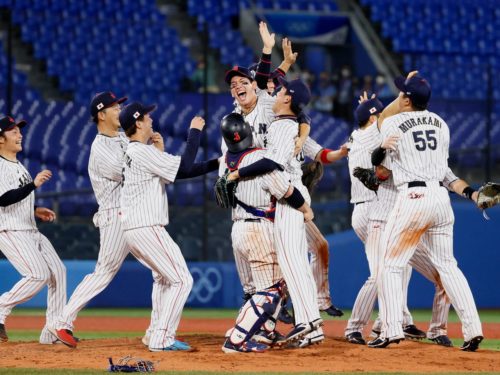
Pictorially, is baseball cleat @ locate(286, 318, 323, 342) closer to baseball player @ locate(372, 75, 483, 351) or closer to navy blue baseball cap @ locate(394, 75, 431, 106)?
baseball player @ locate(372, 75, 483, 351)

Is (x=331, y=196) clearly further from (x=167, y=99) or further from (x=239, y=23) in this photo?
(x=239, y=23)

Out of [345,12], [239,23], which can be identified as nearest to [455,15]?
[345,12]

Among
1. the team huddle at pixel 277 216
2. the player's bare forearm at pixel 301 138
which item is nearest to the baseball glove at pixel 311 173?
the team huddle at pixel 277 216

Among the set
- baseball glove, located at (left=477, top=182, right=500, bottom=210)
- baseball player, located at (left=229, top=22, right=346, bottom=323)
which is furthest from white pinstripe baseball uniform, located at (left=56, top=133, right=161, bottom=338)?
baseball glove, located at (left=477, top=182, right=500, bottom=210)

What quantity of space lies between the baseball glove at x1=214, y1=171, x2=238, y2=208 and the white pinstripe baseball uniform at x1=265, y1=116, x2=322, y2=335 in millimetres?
353

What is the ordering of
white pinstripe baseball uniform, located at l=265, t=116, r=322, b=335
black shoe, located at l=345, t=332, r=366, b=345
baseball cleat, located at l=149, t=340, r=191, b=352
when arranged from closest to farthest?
1. white pinstripe baseball uniform, located at l=265, t=116, r=322, b=335
2. baseball cleat, located at l=149, t=340, r=191, b=352
3. black shoe, located at l=345, t=332, r=366, b=345

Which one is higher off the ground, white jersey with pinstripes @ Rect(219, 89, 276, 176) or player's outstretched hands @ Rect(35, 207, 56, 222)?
white jersey with pinstripes @ Rect(219, 89, 276, 176)

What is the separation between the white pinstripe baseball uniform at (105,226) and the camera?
8883mm

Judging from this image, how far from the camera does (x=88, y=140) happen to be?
15750mm

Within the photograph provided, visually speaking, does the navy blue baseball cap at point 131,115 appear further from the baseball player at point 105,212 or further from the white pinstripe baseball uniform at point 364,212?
the white pinstripe baseball uniform at point 364,212

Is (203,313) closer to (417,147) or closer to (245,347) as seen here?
(245,347)

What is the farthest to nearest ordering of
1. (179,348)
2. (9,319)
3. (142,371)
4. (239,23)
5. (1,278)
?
Answer: (239,23)
(1,278)
(9,319)
(179,348)
(142,371)

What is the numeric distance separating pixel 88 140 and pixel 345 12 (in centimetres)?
1077

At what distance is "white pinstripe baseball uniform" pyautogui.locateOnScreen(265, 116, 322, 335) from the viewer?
8.17 meters
